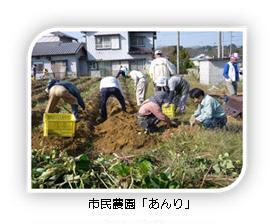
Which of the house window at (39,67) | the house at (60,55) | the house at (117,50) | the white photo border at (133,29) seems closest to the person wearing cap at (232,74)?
the white photo border at (133,29)

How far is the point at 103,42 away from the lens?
239cm

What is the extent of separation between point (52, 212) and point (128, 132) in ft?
1.31

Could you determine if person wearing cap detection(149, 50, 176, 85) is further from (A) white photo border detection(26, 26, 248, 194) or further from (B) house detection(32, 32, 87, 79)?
(B) house detection(32, 32, 87, 79)

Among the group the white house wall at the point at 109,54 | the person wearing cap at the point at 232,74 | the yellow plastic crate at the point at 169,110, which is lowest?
the yellow plastic crate at the point at 169,110

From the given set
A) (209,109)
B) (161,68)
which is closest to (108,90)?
(161,68)

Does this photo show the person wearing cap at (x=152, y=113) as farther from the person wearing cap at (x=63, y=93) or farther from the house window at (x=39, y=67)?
the house window at (x=39, y=67)

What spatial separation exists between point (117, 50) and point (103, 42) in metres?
0.06

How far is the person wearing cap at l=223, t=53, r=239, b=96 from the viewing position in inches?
94.6

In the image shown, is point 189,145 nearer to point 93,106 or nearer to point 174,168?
point 174,168

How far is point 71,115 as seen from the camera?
2.40 metres

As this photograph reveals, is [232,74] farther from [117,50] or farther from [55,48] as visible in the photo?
[55,48]

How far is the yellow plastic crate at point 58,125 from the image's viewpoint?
238 centimetres

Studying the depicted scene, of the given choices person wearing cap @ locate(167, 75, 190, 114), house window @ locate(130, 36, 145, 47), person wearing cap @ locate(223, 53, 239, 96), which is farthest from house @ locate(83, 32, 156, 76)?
person wearing cap @ locate(223, 53, 239, 96)
